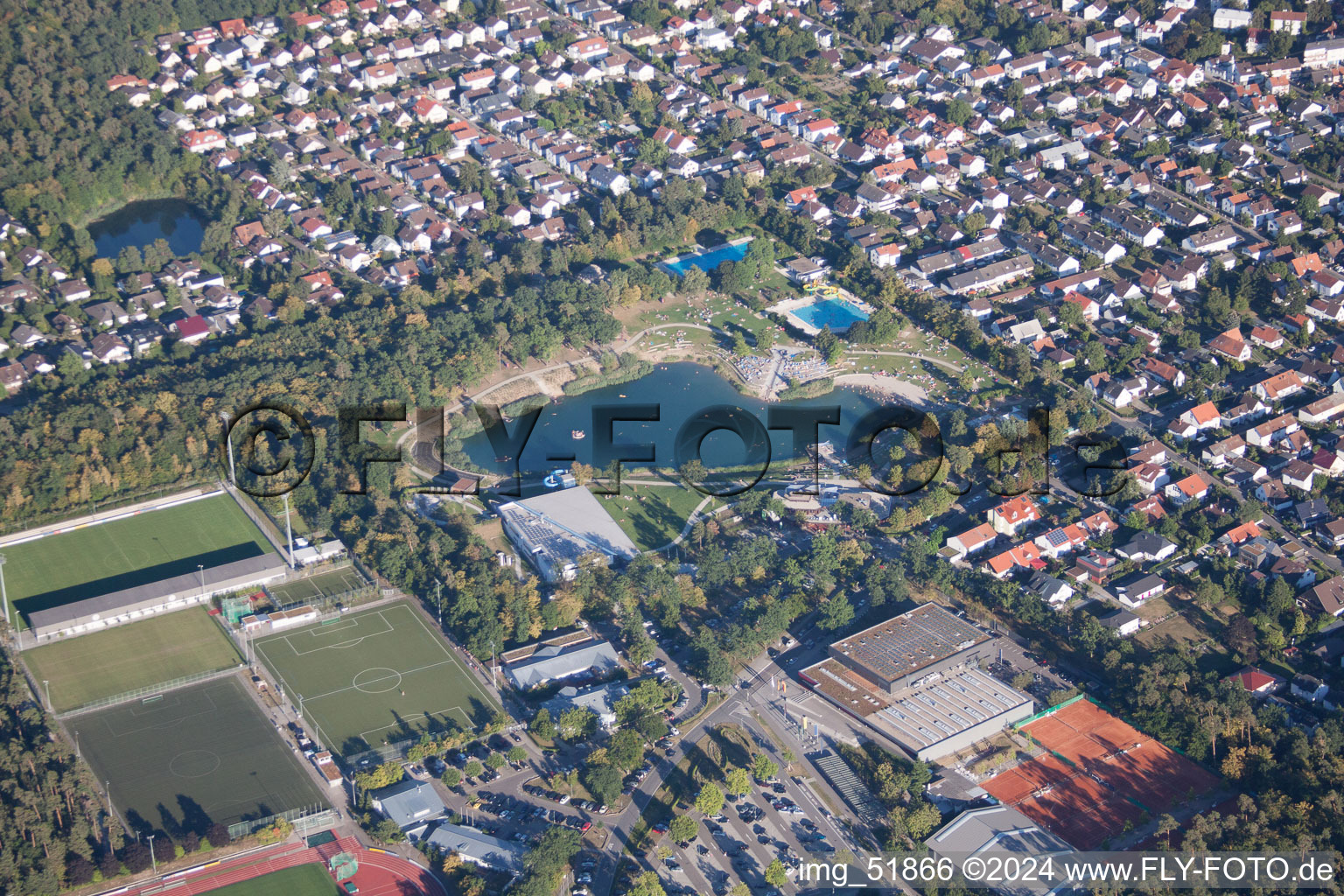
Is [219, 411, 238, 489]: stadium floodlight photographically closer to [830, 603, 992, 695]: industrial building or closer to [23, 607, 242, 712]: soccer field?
[23, 607, 242, 712]: soccer field

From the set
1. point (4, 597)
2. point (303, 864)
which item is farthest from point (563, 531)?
point (4, 597)

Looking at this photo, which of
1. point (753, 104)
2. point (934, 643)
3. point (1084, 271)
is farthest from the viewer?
point (753, 104)

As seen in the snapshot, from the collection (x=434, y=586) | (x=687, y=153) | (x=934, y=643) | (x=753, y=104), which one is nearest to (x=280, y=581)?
(x=434, y=586)

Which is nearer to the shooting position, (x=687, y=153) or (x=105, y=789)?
(x=105, y=789)

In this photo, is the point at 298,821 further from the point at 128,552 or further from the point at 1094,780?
the point at 1094,780

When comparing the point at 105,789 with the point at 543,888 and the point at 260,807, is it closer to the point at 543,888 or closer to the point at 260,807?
the point at 260,807
